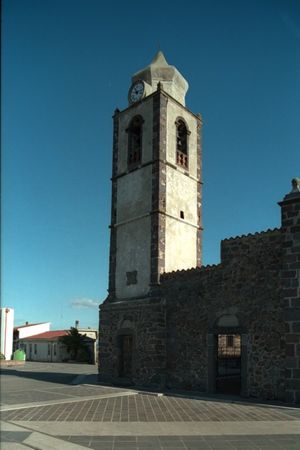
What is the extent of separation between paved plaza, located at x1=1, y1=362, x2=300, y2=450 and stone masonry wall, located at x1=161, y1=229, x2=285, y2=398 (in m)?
1.38

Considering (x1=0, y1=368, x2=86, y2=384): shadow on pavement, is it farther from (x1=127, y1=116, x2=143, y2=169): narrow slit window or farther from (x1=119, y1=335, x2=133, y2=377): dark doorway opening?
(x1=127, y1=116, x2=143, y2=169): narrow slit window

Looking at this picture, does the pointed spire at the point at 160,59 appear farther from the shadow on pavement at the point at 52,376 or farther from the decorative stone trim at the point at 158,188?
the shadow on pavement at the point at 52,376

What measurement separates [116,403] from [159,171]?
31.9ft

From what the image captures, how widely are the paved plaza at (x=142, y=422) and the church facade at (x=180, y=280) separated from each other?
177 centimetres

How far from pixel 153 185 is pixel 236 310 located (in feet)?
22.2

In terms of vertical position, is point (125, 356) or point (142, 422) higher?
point (125, 356)

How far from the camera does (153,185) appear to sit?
19406 mm

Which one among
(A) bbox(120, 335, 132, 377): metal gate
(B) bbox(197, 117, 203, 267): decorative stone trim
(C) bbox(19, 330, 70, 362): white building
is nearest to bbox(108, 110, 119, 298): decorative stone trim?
(A) bbox(120, 335, 132, 377): metal gate

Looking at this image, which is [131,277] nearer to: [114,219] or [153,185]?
[114,219]

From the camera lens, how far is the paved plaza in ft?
26.7

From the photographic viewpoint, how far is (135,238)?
19.8 metres

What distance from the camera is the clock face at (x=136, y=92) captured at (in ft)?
70.7

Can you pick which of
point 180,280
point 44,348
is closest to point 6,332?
point 44,348

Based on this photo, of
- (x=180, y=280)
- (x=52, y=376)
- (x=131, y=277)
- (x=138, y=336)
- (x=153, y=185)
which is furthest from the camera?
(x=52, y=376)
